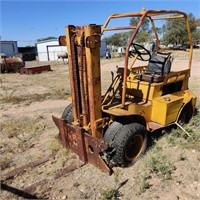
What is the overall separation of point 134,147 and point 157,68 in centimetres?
171

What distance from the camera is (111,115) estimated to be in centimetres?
404

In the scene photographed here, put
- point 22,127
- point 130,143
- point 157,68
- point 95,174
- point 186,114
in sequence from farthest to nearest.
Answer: point 22,127 < point 186,114 < point 157,68 < point 130,143 < point 95,174

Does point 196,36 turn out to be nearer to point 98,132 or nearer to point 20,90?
point 20,90

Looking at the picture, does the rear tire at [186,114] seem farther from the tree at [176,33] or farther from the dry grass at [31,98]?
the tree at [176,33]

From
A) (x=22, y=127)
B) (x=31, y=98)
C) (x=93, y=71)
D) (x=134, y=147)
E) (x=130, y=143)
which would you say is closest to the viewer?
(x=93, y=71)

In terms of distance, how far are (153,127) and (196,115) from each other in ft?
5.42

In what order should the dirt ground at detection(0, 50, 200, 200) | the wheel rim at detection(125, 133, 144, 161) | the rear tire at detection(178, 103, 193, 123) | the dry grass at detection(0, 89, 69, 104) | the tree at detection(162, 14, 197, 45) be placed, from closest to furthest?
1. the dirt ground at detection(0, 50, 200, 200)
2. the wheel rim at detection(125, 133, 144, 161)
3. the rear tire at detection(178, 103, 193, 123)
4. the dry grass at detection(0, 89, 69, 104)
5. the tree at detection(162, 14, 197, 45)

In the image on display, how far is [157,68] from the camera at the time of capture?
4941mm

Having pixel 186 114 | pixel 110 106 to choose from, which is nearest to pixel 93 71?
pixel 110 106

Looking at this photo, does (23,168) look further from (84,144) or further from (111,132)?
(111,132)

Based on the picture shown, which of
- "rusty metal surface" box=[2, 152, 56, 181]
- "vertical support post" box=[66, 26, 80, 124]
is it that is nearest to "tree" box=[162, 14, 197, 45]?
"vertical support post" box=[66, 26, 80, 124]

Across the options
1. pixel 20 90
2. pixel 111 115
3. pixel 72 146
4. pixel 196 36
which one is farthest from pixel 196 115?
pixel 196 36

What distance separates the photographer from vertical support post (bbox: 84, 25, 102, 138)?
3.48 metres

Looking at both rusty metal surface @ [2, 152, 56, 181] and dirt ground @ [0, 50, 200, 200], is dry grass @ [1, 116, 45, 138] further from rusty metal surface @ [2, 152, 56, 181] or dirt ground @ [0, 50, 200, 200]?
rusty metal surface @ [2, 152, 56, 181]
